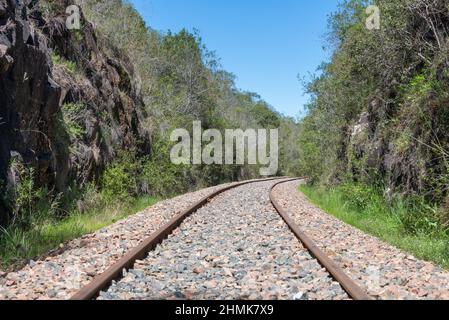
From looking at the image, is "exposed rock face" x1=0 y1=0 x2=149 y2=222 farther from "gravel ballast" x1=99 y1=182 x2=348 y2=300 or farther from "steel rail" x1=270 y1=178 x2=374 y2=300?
"steel rail" x1=270 y1=178 x2=374 y2=300

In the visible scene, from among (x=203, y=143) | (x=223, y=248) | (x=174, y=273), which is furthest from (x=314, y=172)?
(x=174, y=273)

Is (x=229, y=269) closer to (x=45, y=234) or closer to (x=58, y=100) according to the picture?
(x=45, y=234)

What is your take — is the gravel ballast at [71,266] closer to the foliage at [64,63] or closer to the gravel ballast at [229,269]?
the gravel ballast at [229,269]

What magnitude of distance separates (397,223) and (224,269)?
518cm

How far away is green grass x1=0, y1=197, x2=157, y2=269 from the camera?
23.0 ft

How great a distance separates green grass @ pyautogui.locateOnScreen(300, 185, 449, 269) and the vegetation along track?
5.66 ft

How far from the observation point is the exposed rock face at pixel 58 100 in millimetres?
8555

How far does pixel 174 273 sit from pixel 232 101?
5410 centimetres

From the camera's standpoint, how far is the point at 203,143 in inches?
1287

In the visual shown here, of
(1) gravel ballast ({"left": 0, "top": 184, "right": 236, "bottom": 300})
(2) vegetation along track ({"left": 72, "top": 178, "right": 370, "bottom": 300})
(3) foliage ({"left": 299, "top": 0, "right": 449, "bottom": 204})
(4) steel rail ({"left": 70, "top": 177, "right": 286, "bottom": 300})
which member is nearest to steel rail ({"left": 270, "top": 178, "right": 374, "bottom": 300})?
(2) vegetation along track ({"left": 72, "top": 178, "right": 370, "bottom": 300})

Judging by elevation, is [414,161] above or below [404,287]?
above

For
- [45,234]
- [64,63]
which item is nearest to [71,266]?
[45,234]

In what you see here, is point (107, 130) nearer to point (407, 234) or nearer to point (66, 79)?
point (66, 79)

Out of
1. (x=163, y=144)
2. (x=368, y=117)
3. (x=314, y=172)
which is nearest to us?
(x=368, y=117)
